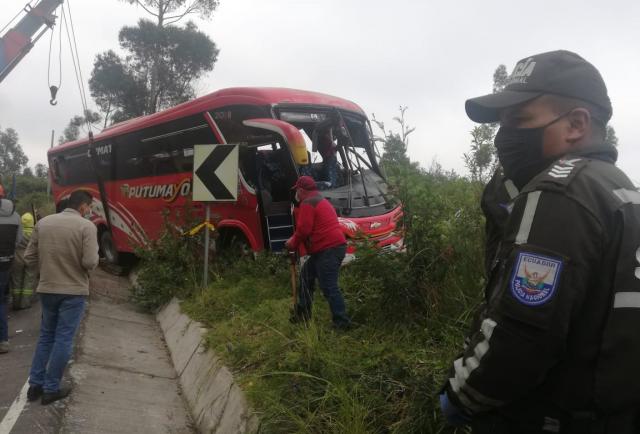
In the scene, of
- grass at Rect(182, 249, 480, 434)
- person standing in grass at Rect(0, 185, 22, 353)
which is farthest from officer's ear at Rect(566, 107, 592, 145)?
person standing in grass at Rect(0, 185, 22, 353)

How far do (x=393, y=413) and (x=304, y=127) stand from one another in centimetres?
577

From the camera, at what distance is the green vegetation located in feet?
10.4

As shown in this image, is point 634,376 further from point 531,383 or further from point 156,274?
point 156,274

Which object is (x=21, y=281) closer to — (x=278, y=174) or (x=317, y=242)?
(x=278, y=174)

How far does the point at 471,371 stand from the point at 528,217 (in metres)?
0.48

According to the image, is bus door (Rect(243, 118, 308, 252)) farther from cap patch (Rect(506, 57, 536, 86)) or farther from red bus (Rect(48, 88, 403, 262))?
cap patch (Rect(506, 57, 536, 86))

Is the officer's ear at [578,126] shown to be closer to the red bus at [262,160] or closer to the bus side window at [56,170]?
the red bus at [262,160]

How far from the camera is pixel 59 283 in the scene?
4.57m

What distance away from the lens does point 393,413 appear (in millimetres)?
3145

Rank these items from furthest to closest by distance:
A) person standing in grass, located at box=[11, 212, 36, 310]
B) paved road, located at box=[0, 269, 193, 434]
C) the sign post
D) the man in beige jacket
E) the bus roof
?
1. the bus roof
2. person standing in grass, located at box=[11, 212, 36, 310]
3. the sign post
4. the man in beige jacket
5. paved road, located at box=[0, 269, 193, 434]

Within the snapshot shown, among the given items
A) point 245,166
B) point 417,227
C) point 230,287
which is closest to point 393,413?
point 417,227

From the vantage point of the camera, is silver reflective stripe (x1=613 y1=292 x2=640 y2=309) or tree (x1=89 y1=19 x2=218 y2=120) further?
tree (x1=89 y1=19 x2=218 y2=120)

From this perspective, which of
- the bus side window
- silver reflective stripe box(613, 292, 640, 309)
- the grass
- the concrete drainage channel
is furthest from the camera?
the bus side window

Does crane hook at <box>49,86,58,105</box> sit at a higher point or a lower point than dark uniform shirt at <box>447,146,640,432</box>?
higher
